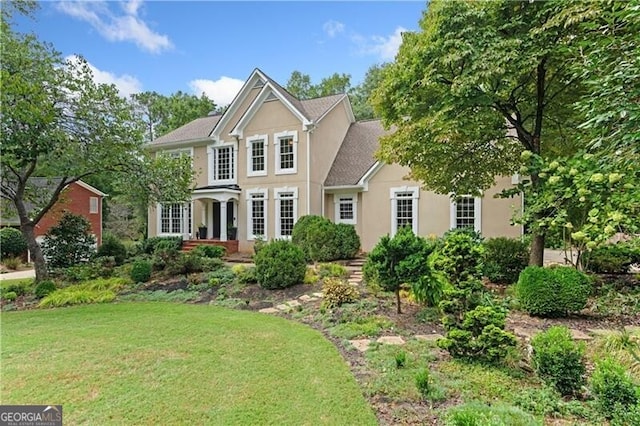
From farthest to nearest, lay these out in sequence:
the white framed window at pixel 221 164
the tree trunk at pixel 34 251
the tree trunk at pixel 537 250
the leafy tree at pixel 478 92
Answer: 1. the white framed window at pixel 221 164
2. the tree trunk at pixel 34 251
3. the tree trunk at pixel 537 250
4. the leafy tree at pixel 478 92

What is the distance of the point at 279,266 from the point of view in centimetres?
876

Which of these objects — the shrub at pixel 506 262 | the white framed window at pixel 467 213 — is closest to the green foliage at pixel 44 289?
the shrub at pixel 506 262

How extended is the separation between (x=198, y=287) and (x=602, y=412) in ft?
28.2

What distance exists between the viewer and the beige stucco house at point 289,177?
1429 cm

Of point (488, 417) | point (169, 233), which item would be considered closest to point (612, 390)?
point (488, 417)

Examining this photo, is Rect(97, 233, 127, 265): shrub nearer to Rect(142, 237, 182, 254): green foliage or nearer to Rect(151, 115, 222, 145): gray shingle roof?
Rect(142, 237, 182, 254): green foliage

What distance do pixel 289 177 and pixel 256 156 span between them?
2.34 metres

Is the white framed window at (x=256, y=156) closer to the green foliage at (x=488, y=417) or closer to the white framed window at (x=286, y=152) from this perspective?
the white framed window at (x=286, y=152)

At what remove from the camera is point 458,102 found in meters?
7.34

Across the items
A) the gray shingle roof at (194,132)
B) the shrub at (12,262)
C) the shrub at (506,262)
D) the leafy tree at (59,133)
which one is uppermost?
the gray shingle roof at (194,132)

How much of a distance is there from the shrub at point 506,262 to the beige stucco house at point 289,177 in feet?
13.5

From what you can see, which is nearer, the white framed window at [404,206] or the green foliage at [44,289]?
the green foliage at [44,289]

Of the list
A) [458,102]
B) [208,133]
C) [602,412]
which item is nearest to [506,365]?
[602,412]

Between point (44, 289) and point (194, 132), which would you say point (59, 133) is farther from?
point (194, 132)
